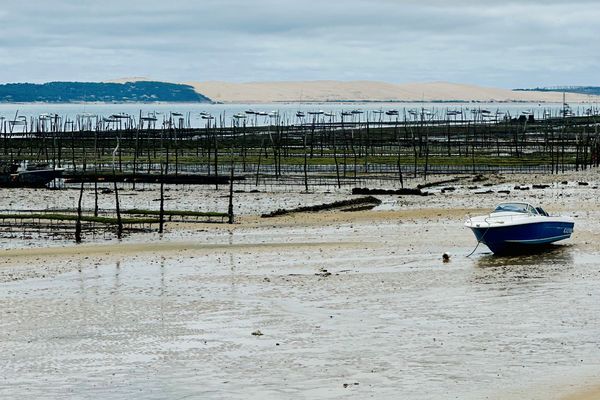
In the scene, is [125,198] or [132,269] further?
[125,198]

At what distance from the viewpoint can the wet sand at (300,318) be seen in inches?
764

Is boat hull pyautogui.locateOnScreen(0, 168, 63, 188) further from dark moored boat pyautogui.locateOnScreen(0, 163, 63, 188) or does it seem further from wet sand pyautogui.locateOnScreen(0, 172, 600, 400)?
wet sand pyautogui.locateOnScreen(0, 172, 600, 400)

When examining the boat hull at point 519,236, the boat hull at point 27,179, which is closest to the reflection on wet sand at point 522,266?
the boat hull at point 519,236

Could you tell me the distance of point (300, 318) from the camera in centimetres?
2514

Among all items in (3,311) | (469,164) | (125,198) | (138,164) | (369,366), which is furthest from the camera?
(138,164)

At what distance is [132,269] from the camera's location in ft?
112

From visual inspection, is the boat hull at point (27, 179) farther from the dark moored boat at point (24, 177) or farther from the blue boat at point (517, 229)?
the blue boat at point (517, 229)

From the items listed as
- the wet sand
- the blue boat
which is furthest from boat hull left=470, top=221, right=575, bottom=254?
the wet sand

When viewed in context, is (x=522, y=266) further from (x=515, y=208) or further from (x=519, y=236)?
(x=515, y=208)

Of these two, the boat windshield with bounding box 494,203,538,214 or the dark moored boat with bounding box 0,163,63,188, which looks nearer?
the boat windshield with bounding box 494,203,538,214

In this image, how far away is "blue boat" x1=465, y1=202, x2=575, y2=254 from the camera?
34844mm

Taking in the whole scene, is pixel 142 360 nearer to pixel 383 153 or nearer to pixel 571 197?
pixel 571 197

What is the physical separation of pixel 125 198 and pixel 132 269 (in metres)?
28.9

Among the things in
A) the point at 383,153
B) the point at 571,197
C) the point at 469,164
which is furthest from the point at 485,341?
the point at 383,153
